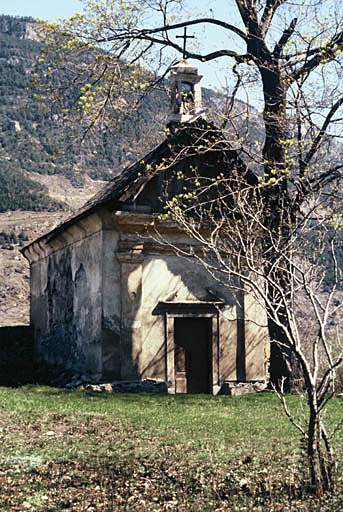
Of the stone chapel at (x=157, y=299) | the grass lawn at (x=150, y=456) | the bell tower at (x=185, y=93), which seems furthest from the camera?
the bell tower at (x=185, y=93)

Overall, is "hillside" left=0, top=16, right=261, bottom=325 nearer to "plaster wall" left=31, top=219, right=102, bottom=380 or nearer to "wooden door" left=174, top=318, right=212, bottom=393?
"plaster wall" left=31, top=219, right=102, bottom=380

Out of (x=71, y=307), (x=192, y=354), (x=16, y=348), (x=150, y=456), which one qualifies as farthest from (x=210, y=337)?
(x=16, y=348)

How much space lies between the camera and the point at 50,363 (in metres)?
21.8

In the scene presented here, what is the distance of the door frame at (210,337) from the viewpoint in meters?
17.3

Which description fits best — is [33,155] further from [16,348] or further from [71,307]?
[71,307]

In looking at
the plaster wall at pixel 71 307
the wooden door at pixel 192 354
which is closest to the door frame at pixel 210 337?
the wooden door at pixel 192 354

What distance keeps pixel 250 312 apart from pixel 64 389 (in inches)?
211

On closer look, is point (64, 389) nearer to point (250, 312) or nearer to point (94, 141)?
point (250, 312)

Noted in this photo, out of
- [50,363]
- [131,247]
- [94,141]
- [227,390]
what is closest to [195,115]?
[131,247]

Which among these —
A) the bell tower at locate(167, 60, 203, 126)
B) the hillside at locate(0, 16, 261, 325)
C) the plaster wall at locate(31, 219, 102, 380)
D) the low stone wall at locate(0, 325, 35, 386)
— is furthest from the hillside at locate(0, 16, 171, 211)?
the bell tower at locate(167, 60, 203, 126)

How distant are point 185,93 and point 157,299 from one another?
581 centimetres

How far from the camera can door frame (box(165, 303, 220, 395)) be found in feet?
56.6

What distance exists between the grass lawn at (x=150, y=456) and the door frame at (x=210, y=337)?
258 cm

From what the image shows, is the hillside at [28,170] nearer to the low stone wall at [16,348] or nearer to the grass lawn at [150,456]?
the low stone wall at [16,348]
